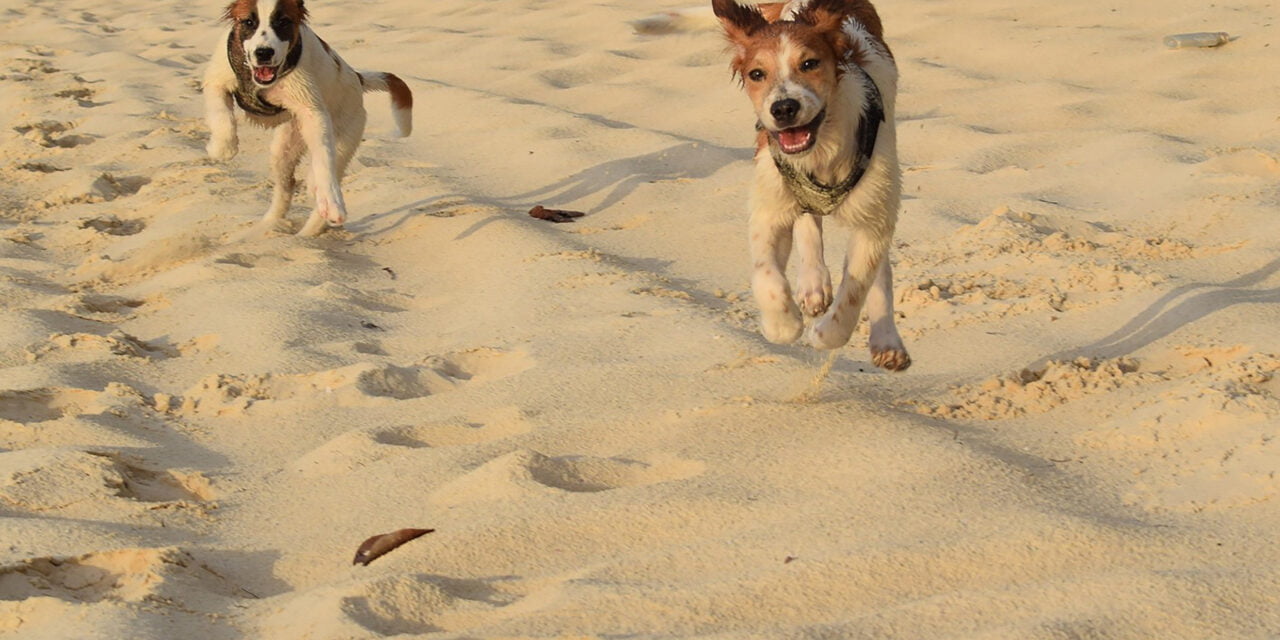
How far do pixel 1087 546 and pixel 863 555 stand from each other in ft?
1.60

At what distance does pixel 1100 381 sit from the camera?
4375mm

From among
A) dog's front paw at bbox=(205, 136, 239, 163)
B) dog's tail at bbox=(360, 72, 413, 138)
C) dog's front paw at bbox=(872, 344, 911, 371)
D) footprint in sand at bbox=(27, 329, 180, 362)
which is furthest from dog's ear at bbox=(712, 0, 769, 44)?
dog's tail at bbox=(360, 72, 413, 138)

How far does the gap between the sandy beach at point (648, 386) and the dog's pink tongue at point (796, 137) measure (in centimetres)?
78

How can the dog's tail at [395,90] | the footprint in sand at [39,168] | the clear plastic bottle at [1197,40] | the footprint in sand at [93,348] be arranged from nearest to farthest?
the footprint in sand at [93,348], the dog's tail at [395,90], the footprint in sand at [39,168], the clear plastic bottle at [1197,40]

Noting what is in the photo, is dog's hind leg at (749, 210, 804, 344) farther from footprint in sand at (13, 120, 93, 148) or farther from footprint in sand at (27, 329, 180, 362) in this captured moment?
footprint in sand at (13, 120, 93, 148)

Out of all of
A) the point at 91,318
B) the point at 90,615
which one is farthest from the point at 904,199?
the point at 90,615

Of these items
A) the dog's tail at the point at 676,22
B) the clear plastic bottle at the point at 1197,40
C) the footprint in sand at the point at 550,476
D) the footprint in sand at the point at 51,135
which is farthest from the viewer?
the footprint in sand at the point at 51,135

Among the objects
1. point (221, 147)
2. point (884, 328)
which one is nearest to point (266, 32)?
point (221, 147)

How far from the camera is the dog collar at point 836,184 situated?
433 cm

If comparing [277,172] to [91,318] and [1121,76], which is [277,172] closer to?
[91,318]

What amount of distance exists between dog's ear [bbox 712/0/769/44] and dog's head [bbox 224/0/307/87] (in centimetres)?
286

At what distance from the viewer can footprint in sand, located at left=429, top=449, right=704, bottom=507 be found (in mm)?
3734

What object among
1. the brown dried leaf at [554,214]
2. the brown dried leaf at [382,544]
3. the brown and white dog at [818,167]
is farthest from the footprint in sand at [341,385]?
the brown dried leaf at [554,214]

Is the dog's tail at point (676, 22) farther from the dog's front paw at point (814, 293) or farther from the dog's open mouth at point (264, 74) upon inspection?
the dog's open mouth at point (264, 74)
